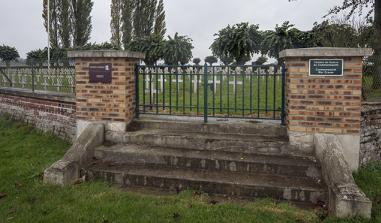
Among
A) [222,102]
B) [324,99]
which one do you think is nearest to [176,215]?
[324,99]

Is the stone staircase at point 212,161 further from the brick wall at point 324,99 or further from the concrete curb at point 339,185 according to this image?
the brick wall at point 324,99

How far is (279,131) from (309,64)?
1191 mm

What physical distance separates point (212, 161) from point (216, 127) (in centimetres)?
98

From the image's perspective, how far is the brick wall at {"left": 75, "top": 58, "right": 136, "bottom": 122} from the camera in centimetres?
610

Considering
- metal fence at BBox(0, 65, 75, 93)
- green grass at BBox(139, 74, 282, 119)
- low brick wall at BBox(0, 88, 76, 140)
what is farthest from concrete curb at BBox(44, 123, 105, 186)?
metal fence at BBox(0, 65, 75, 93)

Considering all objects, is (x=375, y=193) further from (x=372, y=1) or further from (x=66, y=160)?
(x=372, y=1)

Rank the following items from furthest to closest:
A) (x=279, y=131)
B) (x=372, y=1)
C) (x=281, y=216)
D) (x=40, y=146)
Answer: (x=372, y=1)
(x=40, y=146)
(x=279, y=131)
(x=281, y=216)

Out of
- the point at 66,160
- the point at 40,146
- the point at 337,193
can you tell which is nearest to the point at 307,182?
the point at 337,193

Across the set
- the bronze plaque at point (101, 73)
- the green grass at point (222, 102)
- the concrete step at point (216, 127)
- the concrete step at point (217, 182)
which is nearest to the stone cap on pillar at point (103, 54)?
the bronze plaque at point (101, 73)

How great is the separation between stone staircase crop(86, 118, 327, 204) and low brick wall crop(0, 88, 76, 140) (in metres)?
1.69

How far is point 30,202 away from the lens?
4.51 meters

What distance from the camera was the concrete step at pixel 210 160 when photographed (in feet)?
16.0

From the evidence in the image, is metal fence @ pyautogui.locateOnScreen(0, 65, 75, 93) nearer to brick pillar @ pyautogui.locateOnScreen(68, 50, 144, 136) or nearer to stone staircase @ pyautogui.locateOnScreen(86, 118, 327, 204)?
brick pillar @ pyautogui.locateOnScreen(68, 50, 144, 136)

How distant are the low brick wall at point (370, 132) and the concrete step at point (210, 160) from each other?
1.37 m
